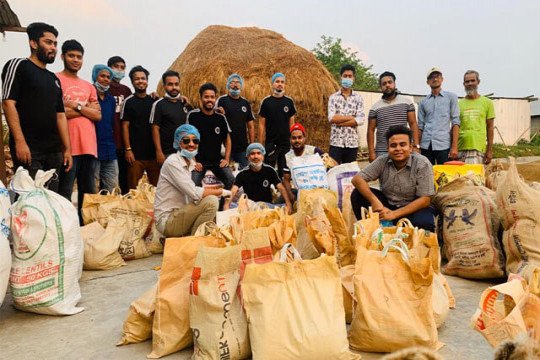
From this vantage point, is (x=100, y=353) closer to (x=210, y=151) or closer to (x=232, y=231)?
(x=232, y=231)

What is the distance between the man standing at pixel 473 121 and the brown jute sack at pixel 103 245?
187 inches

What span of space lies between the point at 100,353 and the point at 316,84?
8.97 m

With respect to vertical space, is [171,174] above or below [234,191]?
above

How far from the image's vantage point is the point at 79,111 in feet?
15.2

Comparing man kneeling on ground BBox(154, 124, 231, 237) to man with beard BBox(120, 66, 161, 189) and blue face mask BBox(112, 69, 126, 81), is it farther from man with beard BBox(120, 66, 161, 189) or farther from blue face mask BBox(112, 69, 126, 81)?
blue face mask BBox(112, 69, 126, 81)

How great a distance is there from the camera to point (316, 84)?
10406 mm

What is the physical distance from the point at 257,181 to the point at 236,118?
3.99 feet

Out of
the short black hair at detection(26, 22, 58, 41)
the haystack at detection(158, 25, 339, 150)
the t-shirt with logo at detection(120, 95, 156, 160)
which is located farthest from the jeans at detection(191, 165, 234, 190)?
the haystack at detection(158, 25, 339, 150)

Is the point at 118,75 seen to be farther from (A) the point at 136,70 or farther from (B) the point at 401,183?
(B) the point at 401,183

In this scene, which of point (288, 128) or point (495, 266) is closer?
point (495, 266)

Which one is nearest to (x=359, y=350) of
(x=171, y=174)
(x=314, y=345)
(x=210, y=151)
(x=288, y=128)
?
(x=314, y=345)

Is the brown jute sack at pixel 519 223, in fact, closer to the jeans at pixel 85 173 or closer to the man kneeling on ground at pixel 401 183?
the man kneeling on ground at pixel 401 183

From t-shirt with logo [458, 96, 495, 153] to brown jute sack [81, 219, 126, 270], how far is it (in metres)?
4.74

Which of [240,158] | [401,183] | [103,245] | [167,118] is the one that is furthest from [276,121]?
[103,245]
